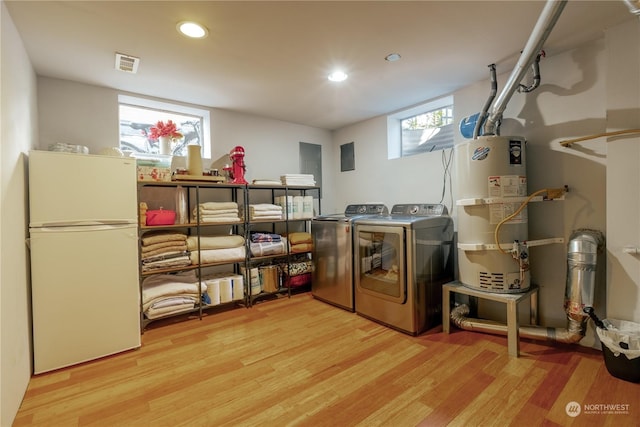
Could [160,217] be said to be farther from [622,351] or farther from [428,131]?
[622,351]

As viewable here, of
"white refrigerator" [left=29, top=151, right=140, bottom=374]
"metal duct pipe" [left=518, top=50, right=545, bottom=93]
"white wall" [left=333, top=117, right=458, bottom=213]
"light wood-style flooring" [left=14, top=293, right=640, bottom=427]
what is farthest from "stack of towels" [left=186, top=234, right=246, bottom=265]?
"metal duct pipe" [left=518, top=50, right=545, bottom=93]

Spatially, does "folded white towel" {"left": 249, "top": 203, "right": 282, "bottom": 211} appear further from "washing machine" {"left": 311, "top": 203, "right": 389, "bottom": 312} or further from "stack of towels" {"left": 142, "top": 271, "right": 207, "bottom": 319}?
→ "stack of towels" {"left": 142, "top": 271, "right": 207, "bottom": 319}

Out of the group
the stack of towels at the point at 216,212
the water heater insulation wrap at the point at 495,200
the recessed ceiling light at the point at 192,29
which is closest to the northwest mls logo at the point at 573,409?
the water heater insulation wrap at the point at 495,200

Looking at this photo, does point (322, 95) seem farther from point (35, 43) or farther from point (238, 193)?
point (35, 43)

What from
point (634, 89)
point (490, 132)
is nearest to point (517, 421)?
point (490, 132)

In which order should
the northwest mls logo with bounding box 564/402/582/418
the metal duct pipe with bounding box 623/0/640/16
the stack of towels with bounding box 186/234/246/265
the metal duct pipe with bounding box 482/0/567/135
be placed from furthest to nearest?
the stack of towels with bounding box 186/234/246/265 < the northwest mls logo with bounding box 564/402/582/418 < the metal duct pipe with bounding box 482/0/567/135 < the metal duct pipe with bounding box 623/0/640/16

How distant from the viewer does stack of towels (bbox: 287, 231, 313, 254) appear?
11.3 feet

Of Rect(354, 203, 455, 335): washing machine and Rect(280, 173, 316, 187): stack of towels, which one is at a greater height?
Rect(280, 173, 316, 187): stack of towels

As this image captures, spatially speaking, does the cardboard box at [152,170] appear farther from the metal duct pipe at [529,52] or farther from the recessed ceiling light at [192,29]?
the metal duct pipe at [529,52]

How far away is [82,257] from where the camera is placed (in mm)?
1995

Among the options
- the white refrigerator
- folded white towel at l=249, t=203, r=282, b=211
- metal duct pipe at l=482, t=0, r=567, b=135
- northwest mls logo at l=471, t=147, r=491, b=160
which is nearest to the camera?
metal duct pipe at l=482, t=0, r=567, b=135

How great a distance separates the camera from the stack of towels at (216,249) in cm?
277

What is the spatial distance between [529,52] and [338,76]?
4.51 feet

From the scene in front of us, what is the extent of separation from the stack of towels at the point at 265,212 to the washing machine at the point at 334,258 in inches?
17.5
